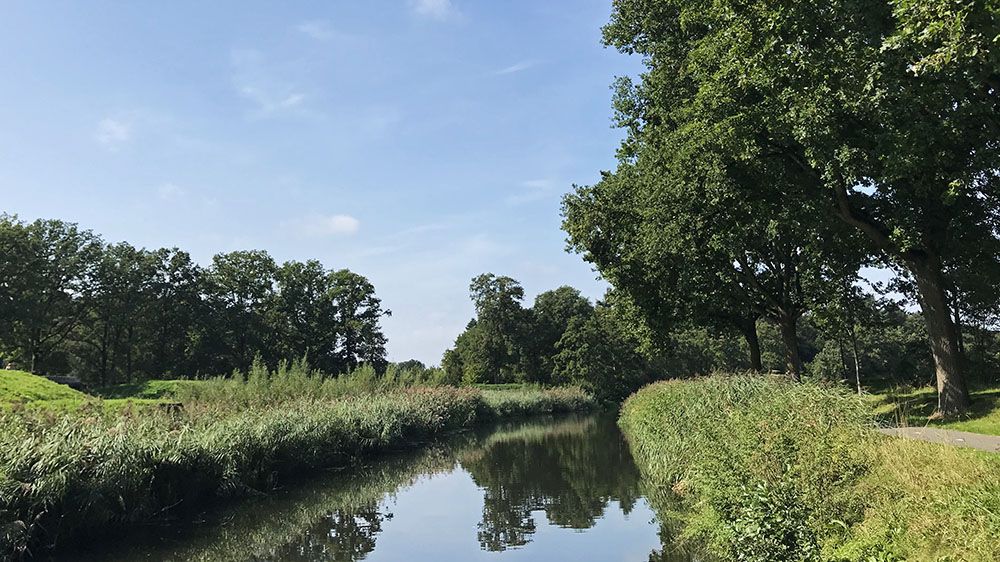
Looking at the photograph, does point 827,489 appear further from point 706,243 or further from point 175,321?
point 175,321

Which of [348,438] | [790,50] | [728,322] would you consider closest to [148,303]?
[348,438]

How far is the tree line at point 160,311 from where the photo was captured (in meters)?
50.8

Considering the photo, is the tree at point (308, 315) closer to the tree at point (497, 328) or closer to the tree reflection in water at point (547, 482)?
the tree at point (497, 328)

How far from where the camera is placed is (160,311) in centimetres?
5956

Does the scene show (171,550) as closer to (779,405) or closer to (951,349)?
(779,405)

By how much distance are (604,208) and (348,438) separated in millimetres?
14952

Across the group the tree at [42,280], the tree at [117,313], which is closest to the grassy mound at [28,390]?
the tree at [42,280]

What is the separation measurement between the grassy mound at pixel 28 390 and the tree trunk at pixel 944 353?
81.9ft

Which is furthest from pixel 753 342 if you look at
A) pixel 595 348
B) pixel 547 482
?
pixel 595 348

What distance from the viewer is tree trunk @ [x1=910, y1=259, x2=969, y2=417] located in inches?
608

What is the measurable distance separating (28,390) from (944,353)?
88.4 feet

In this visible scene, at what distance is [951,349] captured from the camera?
15.4 m

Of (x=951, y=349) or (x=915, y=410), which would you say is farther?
(x=915, y=410)

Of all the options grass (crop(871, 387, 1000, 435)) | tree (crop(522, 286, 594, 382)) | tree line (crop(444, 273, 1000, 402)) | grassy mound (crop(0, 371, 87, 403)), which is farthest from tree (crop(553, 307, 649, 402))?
grassy mound (crop(0, 371, 87, 403))
